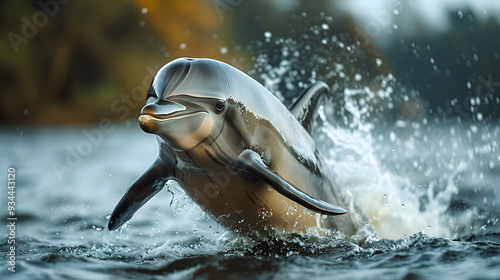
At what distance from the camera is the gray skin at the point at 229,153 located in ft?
12.2

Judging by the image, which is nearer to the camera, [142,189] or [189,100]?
[189,100]

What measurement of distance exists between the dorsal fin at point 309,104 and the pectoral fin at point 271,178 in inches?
62.4

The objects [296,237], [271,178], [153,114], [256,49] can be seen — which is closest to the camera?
[153,114]

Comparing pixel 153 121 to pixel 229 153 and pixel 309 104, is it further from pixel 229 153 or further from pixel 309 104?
pixel 309 104

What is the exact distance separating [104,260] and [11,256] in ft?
2.99

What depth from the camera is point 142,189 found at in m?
4.38

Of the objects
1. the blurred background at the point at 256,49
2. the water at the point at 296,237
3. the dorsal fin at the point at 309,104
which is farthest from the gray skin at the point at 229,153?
the blurred background at the point at 256,49

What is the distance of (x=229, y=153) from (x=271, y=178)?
361 mm

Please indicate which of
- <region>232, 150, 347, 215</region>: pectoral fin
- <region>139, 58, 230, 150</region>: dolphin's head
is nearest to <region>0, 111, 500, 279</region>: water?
<region>232, 150, 347, 215</region>: pectoral fin

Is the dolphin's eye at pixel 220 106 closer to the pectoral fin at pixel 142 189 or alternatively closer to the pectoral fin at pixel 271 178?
the pectoral fin at pixel 271 178

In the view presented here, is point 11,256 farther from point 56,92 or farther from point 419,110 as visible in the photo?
point 56,92

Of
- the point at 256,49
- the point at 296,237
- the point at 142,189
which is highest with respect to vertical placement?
the point at 142,189

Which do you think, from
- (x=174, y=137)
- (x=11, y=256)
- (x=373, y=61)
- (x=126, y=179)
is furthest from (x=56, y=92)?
(x=174, y=137)

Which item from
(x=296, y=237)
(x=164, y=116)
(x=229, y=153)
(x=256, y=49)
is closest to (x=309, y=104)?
(x=296, y=237)
